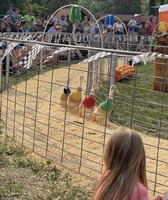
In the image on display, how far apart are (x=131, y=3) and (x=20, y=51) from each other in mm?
40166

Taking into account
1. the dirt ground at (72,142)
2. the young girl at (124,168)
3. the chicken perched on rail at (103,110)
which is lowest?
the dirt ground at (72,142)

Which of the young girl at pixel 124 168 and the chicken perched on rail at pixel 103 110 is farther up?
the young girl at pixel 124 168

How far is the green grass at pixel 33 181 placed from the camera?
4.83 metres

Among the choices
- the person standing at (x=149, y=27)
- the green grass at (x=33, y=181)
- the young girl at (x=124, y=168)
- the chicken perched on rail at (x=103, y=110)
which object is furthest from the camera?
the person standing at (x=149, y=27)

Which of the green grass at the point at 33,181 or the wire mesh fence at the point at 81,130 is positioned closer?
the green grass at the point at 33,181

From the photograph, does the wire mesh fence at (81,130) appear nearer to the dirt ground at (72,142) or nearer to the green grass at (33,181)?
the dirt ground at (72,142)

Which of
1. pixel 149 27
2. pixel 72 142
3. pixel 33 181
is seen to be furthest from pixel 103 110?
pixel 149 27

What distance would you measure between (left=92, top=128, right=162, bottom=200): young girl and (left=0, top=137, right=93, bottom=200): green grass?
1995 mm

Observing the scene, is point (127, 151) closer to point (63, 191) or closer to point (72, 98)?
point (63, 191)

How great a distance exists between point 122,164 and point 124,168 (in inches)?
1.1

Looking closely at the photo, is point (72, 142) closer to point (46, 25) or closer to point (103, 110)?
point (103, 110)

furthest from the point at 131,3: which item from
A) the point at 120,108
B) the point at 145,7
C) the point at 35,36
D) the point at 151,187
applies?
the point at 151,187

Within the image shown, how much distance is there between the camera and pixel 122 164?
9.32 feet

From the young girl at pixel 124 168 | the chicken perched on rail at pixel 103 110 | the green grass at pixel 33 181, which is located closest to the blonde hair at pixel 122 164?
the young girl at pixel 124 168
